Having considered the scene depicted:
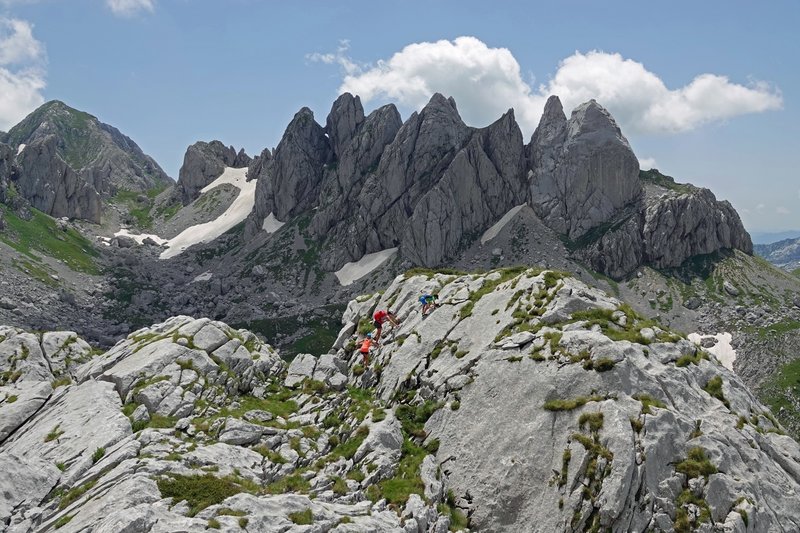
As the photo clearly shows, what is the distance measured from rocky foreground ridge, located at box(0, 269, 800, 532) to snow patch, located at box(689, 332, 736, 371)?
10682cm

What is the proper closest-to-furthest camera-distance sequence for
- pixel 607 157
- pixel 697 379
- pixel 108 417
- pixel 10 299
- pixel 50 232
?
pixel 697 379, pixel 108 417, pixel 10 299, pixel 607 157, pixel 50 232

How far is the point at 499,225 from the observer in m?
181

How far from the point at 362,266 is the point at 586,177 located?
88.7 m

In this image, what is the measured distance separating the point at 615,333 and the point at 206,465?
22075mm

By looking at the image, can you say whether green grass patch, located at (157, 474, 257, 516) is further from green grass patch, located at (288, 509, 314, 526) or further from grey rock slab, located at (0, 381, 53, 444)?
grey rock slab, located at (0, 381, 53, 444)

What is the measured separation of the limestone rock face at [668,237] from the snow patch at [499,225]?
98.7ft

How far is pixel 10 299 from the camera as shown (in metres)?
128

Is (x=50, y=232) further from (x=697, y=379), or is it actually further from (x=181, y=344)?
(x=697, y=379)

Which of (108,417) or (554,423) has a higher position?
(108,417)

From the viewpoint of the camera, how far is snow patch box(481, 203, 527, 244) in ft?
584

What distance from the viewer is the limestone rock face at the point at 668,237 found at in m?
160

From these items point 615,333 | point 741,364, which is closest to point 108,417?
point 615,333

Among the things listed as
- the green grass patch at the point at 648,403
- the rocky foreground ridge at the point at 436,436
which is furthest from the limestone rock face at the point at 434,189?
the green grass patch at the point at 648,403

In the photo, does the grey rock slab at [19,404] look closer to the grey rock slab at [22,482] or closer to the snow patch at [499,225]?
the grey rock slab at [22,482]
